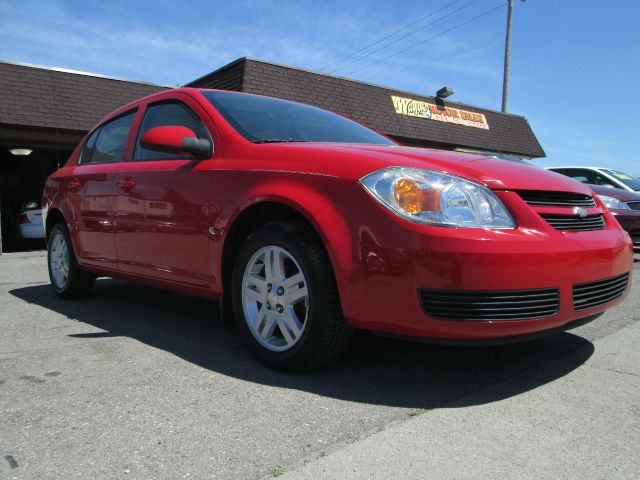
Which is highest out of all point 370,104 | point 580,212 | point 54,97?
point 370,104

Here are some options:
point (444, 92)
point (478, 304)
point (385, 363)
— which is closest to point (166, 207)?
point (385, 363)

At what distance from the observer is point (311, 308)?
8.06 feet

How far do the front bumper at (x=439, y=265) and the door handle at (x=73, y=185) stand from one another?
2833 millimetres

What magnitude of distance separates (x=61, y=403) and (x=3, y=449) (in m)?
0.43

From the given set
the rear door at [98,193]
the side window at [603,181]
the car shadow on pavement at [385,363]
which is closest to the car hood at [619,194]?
the side window at [603,181]

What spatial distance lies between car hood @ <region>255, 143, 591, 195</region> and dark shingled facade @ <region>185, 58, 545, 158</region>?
9.27 meters

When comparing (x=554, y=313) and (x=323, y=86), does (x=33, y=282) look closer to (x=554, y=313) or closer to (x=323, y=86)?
(x=554, y=313)

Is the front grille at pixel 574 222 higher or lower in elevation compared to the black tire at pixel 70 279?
higher

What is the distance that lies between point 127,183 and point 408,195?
86.4 inches

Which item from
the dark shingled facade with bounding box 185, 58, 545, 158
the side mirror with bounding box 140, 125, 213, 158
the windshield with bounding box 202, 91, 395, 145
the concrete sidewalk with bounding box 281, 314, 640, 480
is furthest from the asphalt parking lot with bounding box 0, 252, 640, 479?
the dark shingled facade with bounding box 185, 58, 545, 158

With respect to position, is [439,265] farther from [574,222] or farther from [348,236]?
[574,222]

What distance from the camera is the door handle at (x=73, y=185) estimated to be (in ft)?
14.5

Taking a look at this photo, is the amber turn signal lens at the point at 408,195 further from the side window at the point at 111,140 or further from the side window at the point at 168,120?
the side window at the point at 111,140

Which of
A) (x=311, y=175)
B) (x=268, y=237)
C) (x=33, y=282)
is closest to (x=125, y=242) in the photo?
(x=268, y=237)
